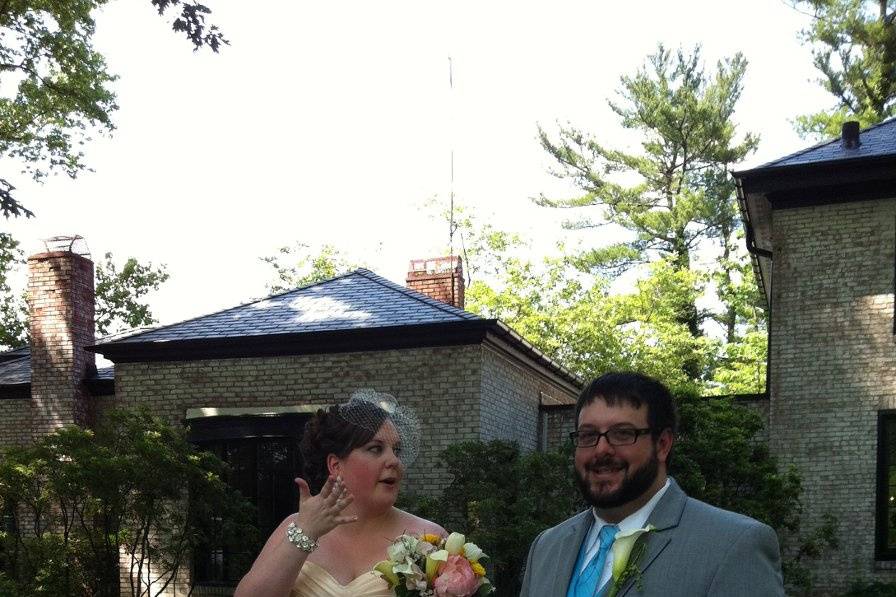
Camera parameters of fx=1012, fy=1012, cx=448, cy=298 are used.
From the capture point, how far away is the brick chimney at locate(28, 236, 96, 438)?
18.3 m

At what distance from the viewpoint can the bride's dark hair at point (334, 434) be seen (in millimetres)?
4469

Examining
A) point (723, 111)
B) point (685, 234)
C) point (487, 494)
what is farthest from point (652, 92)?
point (487, 494)

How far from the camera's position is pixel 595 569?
2949 millimetres

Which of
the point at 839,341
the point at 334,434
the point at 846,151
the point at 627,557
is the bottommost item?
the point at 627,557

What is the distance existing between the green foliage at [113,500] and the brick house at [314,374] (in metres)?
0.76

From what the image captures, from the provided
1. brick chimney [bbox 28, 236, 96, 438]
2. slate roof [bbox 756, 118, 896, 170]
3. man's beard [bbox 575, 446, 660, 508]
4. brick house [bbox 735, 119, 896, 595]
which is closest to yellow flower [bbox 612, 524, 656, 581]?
man's beard [bbox 575, 446, 660, 508]

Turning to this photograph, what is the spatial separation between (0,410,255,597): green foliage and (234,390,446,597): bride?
32.8 ft

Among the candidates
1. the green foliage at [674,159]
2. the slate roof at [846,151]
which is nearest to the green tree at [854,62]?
the green foliage at [674,159]

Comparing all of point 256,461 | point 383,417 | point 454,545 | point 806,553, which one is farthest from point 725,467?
point 454,545

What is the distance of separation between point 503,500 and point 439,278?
7.39 m

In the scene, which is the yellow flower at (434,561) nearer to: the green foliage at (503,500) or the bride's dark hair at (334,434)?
the bride's dark hair at (334,434)

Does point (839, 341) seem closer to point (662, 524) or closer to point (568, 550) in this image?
point (568, 550)

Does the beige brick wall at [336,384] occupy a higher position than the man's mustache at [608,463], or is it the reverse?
the man's mustache at [608,463]

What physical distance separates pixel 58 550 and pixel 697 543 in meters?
14.0
